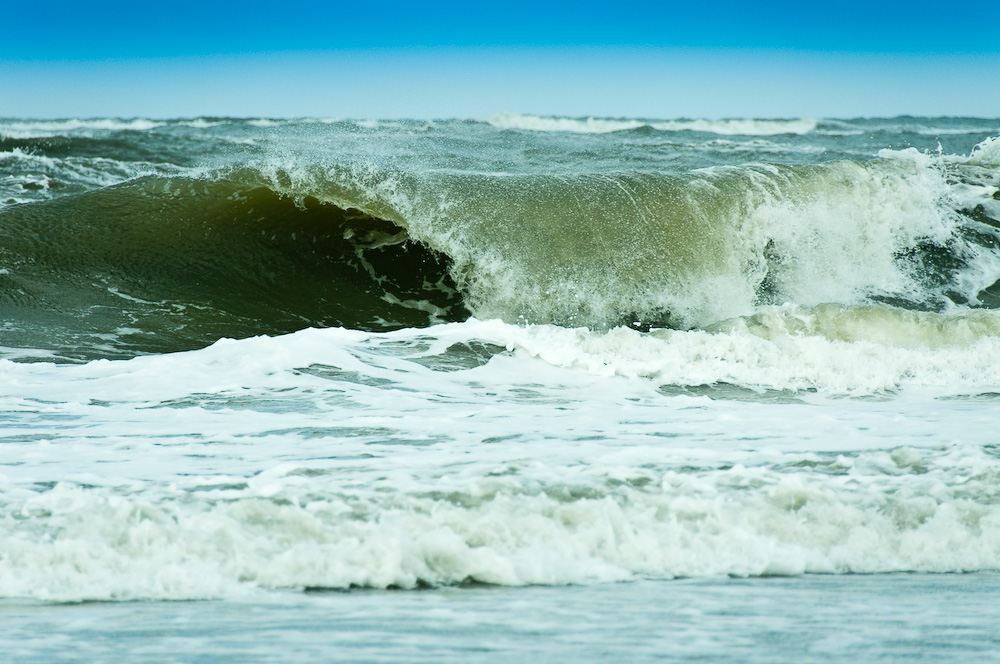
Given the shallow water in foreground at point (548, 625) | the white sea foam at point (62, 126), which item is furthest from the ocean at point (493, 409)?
the white sea foam at point (62, 126)

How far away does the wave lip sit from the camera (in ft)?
Answer: 73.0

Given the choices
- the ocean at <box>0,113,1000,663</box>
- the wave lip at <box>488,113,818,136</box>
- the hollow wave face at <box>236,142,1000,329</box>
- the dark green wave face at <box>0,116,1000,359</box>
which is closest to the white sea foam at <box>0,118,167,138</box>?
the ocean at <box>0,113,1000,663</box>

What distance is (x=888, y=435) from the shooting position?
4.53m

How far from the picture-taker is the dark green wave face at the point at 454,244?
852 cm

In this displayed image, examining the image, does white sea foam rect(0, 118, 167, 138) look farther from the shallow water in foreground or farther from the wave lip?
Answer: the shallow water in foreground

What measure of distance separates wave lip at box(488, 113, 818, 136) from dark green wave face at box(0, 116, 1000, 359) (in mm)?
10510

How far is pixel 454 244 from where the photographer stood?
932cm

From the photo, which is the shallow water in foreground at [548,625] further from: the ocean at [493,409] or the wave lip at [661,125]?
A: the wave lip at [661,125]

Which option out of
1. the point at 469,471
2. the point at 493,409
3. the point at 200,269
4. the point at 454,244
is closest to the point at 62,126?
the point at 200,269

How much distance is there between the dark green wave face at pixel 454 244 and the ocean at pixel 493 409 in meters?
0.05

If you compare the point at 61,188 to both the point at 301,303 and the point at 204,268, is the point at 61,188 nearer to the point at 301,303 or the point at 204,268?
the point at 204,268

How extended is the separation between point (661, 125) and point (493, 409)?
20.1 metres

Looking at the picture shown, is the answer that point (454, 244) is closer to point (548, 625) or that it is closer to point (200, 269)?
point (200, 269)

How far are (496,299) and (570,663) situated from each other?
6838 mm
